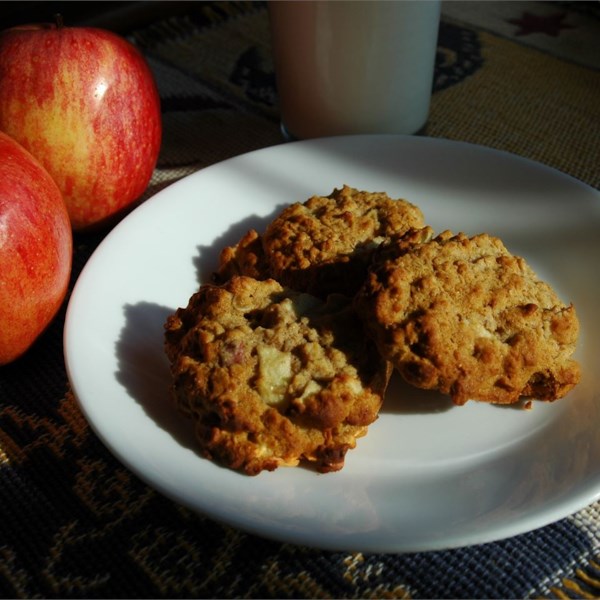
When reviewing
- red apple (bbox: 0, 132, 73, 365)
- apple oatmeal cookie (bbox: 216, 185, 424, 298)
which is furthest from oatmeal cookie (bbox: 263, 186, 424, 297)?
red apple (bbox: 0, 132, 73, 365)

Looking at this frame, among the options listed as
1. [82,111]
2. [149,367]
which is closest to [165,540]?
[149,367]

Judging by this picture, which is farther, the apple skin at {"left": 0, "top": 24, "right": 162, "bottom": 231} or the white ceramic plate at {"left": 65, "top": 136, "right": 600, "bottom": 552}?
the apple skin at {"left": 0, "top": 24, "right": 162, "bottom": 231}

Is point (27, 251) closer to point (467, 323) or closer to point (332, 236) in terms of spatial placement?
point (332, 236)

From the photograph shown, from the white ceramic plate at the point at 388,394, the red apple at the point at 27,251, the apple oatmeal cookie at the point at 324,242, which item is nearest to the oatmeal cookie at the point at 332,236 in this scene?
the apple oatmeal cookie at the point at 324,242

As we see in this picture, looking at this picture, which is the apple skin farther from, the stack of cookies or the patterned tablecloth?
the stack of cookies

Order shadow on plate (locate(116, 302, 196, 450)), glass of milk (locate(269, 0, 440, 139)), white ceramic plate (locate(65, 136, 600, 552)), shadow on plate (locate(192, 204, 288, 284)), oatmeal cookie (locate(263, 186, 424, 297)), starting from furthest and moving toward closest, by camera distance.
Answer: glass of milk (locate(269, 0, 440, 139)), shadow on plate (locate(192, 204, 288, 284)), oatmeal cookie (locate(263, 186, 424, 297)), shadow on plate (locate(116, 302, 196, 450)), white ceramic plate (locate(65, 136, 600, 552))

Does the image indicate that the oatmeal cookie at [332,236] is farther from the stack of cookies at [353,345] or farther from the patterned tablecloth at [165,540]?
the patterned tablecloth at [165,540]
